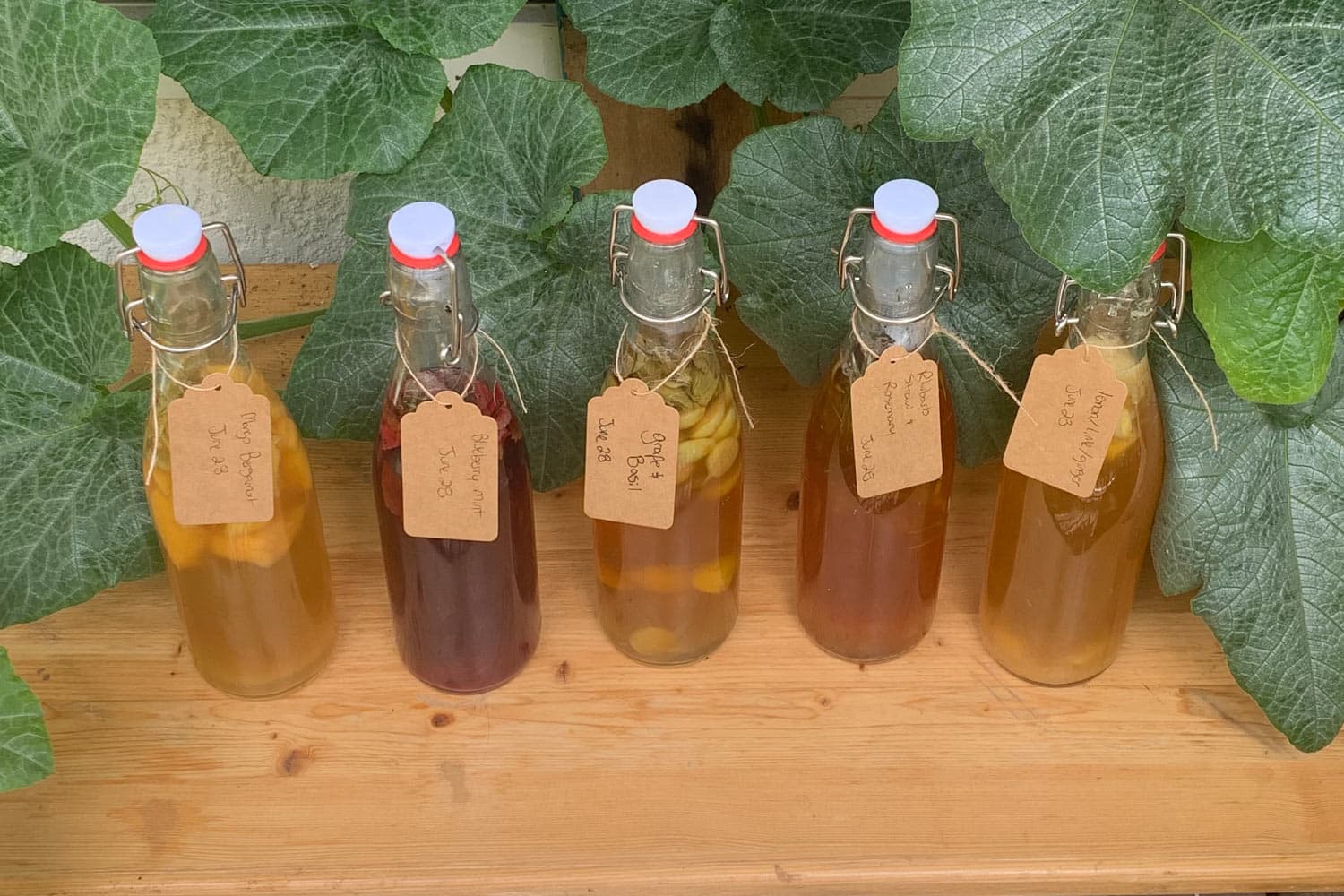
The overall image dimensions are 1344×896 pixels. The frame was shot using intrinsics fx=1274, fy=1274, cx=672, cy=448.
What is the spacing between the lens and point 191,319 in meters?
0.67

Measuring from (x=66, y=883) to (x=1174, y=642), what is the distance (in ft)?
2.30

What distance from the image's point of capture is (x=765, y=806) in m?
0.76

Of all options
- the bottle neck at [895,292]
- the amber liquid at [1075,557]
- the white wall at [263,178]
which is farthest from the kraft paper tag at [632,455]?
the white wall at [263,178]

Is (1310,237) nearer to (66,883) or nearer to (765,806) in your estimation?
(765,806)

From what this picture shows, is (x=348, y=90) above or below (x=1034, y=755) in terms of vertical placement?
above

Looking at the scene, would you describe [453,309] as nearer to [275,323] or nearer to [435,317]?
[435,317]

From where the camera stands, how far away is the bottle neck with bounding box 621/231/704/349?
2.15 feet

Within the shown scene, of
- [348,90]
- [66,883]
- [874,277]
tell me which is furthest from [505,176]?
[66,883]

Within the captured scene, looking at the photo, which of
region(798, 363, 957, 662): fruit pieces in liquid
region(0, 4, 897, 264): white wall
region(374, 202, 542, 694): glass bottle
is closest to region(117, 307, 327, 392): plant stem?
region(0, 4, 897, 264): white wall

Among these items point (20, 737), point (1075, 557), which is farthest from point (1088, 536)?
point (20, 737)

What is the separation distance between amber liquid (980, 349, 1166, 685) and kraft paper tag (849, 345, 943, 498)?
8 centimetres

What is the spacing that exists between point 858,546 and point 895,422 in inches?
3.9

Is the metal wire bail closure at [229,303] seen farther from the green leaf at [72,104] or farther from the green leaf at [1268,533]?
the green leaf at [1268,533]

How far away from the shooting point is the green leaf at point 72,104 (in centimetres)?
73
